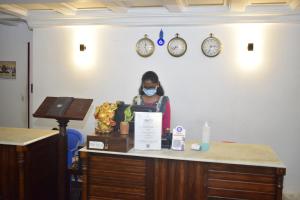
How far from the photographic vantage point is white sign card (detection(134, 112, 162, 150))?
2.56 meters

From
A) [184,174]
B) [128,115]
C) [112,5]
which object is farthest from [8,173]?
[112,5]

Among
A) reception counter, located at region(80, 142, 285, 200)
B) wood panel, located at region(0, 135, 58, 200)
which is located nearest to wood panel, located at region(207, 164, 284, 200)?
reception counter, located at region(80, 142, 285, 200)

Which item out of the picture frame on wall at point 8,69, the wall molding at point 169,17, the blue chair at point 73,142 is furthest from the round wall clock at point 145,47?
the picture frame on wall at point 8,69

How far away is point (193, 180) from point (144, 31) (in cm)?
274

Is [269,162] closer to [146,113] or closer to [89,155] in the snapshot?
[146,113]

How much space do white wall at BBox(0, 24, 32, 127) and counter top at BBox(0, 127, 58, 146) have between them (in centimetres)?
248

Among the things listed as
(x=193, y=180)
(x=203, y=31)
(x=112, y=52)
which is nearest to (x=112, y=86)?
(x=112, y=52)

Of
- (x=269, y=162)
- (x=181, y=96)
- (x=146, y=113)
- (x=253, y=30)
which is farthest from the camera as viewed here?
(x=181, y=96)

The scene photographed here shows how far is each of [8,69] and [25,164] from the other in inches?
135

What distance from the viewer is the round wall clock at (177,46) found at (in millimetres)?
4406

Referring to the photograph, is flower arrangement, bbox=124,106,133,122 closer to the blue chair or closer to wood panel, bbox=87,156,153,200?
wood panel, bbox=87,156,153,200

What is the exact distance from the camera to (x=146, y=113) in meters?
2.57

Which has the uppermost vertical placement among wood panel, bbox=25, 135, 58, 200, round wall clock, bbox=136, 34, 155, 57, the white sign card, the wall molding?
the wall molding

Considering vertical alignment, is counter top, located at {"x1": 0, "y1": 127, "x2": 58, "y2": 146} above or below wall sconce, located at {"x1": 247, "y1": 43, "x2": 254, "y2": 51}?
below
